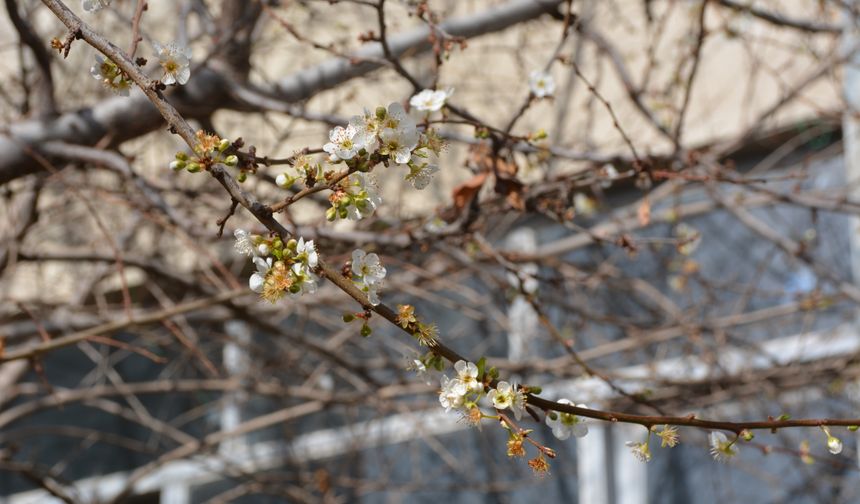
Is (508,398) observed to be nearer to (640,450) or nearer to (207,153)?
(640,450)

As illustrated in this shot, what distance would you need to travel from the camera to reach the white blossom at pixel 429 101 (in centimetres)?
170

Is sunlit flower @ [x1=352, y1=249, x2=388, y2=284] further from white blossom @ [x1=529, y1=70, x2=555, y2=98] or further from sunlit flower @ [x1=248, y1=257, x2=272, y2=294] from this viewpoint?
white blossom @ [x1=529, y1=70, x2=555, y2=98]

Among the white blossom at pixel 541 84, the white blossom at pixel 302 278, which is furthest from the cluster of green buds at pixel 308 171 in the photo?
the white blossom at pixel 541 84

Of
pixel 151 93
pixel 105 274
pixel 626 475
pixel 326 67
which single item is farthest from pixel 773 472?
pixel 151 93

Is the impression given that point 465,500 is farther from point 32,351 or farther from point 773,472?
point 32,351

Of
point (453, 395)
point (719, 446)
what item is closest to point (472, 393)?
point (453, 395)

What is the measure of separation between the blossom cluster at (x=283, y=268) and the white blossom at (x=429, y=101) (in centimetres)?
58

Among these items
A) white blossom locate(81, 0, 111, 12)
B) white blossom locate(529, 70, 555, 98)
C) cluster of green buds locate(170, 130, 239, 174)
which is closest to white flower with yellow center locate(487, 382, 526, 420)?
cluster of green buds locate(170, 130, 239, 174)

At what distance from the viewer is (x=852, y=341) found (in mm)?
3750

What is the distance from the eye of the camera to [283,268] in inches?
45.8

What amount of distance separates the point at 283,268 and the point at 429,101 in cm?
65

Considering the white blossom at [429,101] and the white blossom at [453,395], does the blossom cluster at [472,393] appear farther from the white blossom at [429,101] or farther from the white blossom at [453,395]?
the white blossom at [429,101]

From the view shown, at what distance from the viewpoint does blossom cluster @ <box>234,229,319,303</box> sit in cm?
116

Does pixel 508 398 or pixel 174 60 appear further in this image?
pixel 174 60
